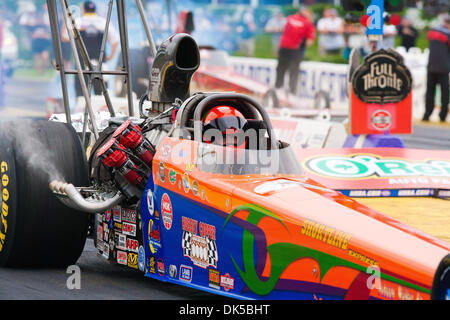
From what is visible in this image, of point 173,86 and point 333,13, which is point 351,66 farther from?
point 333,13

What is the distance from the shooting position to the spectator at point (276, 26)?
35938 mm

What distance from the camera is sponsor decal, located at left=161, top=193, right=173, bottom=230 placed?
6637mm

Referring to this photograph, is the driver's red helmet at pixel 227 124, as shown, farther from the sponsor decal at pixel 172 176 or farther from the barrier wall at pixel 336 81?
the barrier wall at pixel 336 81

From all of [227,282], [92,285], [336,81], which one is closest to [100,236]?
[92,285]

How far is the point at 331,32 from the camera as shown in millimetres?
30500

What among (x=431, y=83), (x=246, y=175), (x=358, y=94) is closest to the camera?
(x=246, y=175)

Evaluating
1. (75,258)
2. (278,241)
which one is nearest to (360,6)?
(75,258)

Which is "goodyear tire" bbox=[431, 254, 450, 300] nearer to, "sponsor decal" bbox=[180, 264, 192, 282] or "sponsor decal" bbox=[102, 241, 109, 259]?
"sponsor decal" bbox=[180, 264, 192, 282]

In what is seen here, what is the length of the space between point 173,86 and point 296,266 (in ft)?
9.18

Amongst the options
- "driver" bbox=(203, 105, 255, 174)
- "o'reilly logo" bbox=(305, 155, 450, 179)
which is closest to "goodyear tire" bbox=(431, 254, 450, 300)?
"driver" bbox=(203, 105, 255, 174)

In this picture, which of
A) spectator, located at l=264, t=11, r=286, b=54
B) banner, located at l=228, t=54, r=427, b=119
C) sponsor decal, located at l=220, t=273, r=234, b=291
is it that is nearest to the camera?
sponsor decal, located at l=220, t=273, r=234, b=291

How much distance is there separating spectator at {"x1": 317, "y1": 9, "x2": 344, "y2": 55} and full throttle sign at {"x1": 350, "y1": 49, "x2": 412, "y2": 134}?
1586 cm

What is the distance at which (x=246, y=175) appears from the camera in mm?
6355

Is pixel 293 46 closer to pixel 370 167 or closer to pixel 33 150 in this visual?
pixel 370 167
